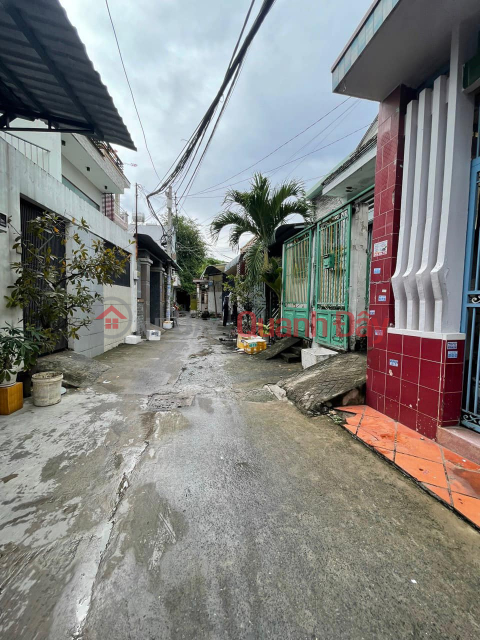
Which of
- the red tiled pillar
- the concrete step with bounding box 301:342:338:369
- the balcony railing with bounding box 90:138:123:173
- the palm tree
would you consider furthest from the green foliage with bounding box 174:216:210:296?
the red tiled pillar

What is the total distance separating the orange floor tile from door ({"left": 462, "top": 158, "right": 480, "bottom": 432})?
380mm

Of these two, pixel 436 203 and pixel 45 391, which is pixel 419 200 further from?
pixel 45 391

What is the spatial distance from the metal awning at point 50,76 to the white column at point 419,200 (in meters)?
3.06

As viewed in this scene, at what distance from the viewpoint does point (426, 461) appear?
2137mm

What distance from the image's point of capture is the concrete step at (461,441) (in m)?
2.09

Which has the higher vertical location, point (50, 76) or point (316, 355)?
point (50, 76)

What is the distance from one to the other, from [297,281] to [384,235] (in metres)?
3.42

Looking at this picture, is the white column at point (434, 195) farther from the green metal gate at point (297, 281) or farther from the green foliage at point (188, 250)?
the green foliage at point (188, 250)

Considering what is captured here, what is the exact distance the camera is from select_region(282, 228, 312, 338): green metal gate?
231 inches

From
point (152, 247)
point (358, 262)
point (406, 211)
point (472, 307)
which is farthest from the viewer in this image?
point (152, 247)

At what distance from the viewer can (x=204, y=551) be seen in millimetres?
1423

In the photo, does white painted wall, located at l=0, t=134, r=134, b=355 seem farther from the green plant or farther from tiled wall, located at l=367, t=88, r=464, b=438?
tiled wall, located at l=367, t=88, r=464, b=438

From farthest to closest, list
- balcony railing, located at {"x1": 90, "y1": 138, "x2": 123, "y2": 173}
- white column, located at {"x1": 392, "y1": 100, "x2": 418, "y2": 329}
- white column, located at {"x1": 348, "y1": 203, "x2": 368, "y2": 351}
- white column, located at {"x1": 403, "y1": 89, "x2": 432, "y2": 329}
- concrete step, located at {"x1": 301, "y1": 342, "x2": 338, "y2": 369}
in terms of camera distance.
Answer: balcony railing, located at {"x1": 90, "y1": 138, "x2": 123, "y2": 173}, concrete step, located at {"x1": 301, "y1": 342, "x2": 338, "y2": 369}, white column, located at {"x1": 348, "y1": 203, "x2": 368, "y2": 351}, white column, located at {"x1": 392, "y1": 100, "x2": 418, "y2": 329}, white column, located at {"x1": 403, "y1": 89, "x2": 432, "y2": 329}

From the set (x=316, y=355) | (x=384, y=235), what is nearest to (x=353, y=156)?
(x=384, y=235)
